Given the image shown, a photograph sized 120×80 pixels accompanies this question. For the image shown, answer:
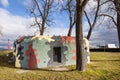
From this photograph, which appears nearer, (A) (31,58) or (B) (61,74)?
(B) (61,74)

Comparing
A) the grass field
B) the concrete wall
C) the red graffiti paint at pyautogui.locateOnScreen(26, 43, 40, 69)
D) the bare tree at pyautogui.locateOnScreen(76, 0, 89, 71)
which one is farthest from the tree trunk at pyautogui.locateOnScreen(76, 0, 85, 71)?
the red graffiti paint at pyautogui.locateOnScreen(26, 43, 40, 69)

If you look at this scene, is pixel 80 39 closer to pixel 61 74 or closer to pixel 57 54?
pixel 61 74

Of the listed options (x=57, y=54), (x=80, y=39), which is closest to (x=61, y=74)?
(x=80, y=39)

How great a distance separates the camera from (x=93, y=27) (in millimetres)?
29672

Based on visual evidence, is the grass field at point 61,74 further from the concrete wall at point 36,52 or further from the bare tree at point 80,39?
the concrete wall at point 36,52

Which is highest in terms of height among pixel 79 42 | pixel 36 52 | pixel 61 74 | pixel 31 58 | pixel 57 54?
pixel 79 42

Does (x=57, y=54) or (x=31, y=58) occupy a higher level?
(x=57, y=54)

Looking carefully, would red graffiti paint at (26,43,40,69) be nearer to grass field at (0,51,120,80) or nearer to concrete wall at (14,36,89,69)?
concrete wall at (14,36,89,69)

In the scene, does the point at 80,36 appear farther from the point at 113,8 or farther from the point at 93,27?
the point at 93,27

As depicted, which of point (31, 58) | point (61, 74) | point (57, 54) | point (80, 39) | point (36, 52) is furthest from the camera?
point (57, 54)

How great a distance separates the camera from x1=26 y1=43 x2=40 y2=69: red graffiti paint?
64.1ft

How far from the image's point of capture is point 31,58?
19.6 m

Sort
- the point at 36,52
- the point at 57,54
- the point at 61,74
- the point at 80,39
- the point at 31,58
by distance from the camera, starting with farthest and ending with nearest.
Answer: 1. the point at 57,54
2. the point at 36,52
3. the point at 31,58
4. the point at 80,39
5. the point at 61,74

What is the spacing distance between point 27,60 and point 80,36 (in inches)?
181
